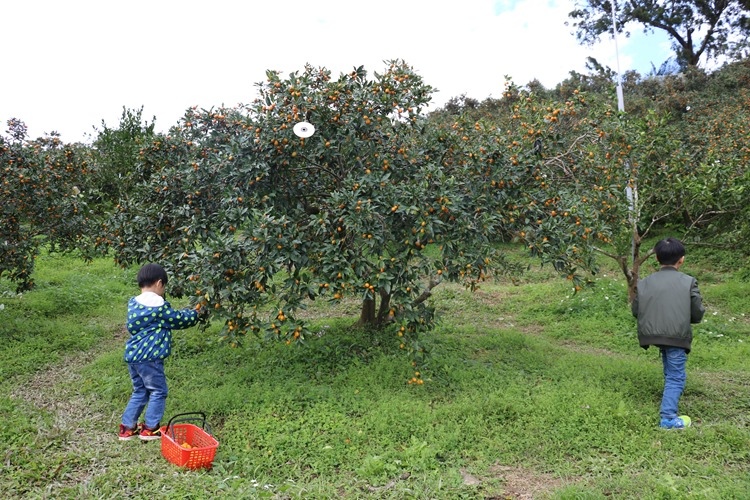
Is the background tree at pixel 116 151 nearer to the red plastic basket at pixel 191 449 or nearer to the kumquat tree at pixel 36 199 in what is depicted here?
the kumquat tree at pixel 36 199

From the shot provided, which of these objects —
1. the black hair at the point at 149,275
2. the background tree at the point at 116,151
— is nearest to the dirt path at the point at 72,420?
the black hair at the point at 149,275

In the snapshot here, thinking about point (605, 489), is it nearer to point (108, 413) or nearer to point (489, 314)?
point (108, 413)

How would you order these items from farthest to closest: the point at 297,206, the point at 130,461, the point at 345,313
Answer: the point at 345,313, the point at 297,206, the point at 130,461

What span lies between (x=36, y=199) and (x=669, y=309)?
6965 mm

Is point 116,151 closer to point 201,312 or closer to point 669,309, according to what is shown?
point 201,312

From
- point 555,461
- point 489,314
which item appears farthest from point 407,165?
point 489,314

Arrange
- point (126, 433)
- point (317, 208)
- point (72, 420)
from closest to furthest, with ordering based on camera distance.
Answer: point (126, 433) < point (72, 420) < point (317, 208)

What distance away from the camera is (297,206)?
568cm

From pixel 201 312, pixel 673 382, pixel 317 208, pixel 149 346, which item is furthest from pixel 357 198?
pixel 673 382

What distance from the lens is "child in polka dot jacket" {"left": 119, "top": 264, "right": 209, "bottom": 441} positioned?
4.32 m

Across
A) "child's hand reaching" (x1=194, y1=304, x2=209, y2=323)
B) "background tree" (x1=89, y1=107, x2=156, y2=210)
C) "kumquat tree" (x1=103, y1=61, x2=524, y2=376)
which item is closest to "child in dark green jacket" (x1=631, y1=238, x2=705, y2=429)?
"kumquat tree" (x1=103, y1=61, x2=524, y2=376)

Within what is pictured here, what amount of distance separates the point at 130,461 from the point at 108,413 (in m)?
1.33

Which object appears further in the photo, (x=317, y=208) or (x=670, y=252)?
(x=317, y=208)

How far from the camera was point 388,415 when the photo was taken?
4941mm
